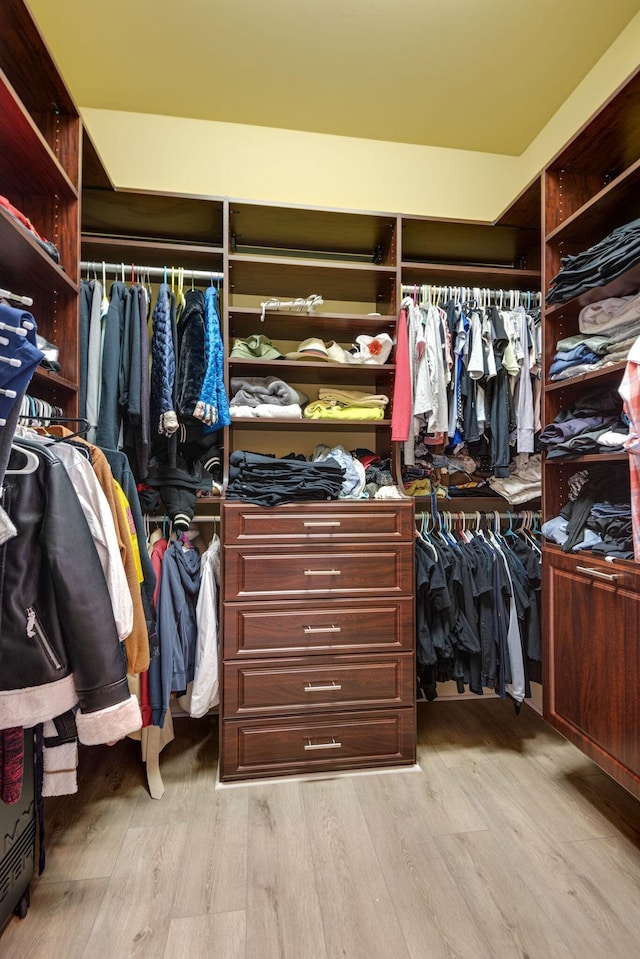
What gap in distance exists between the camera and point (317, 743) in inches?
68.5

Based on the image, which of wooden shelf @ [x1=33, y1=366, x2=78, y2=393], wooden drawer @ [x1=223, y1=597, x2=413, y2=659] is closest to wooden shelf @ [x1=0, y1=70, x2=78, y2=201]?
wooden shelf @ [x1=33, y1=366, x2=78, y2=393]

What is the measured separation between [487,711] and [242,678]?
1.41 meters

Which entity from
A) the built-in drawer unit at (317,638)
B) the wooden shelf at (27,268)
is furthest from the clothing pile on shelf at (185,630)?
the wooden shelf at (27,268)

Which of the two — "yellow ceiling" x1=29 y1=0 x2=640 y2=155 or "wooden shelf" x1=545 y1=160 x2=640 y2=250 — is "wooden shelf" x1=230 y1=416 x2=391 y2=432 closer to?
"wooden shelf" x1=545 y1=160 x2=640 y2=250

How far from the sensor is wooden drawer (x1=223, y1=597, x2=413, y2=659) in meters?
1.69

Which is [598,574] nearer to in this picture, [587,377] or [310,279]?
[587,377]

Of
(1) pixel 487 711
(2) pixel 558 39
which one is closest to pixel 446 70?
(2) pixel 558 39

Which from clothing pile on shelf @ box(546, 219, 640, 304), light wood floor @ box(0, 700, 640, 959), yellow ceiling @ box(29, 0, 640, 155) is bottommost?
light wood floor @ box(0, 700, 640, 959)

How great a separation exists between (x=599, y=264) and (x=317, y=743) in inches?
81.9

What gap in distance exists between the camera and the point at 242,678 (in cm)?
169

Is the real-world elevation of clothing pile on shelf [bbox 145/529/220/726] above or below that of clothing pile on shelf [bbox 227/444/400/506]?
below

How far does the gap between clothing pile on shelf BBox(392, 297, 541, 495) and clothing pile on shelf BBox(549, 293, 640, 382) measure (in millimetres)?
220

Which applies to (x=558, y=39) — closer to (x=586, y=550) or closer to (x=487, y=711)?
(x=586, y=550)

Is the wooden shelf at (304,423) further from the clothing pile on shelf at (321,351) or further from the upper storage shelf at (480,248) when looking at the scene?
the upper storage shelf at (480,248)
